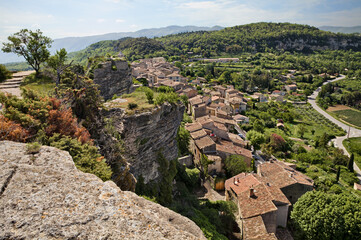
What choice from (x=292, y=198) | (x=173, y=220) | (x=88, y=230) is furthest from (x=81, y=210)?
(x=292, y=198)

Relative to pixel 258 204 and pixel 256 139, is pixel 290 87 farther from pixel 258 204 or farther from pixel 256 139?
pixel 258 204

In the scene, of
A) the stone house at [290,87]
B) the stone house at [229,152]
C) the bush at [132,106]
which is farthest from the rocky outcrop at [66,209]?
the stone house at [290,87]

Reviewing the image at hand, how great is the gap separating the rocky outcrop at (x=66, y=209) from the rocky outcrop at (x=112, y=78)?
19.7m

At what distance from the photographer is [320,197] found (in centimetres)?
2172

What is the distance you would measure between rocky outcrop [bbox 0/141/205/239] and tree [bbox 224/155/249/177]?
93.9ft

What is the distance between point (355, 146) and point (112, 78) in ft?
219

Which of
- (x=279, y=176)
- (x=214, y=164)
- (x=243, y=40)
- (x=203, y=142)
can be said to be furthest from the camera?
(x=243, y=40)

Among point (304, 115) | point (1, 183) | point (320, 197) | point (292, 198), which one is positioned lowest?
point (304, 115)

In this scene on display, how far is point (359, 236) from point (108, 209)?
25.8 m

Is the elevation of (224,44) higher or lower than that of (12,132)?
higher

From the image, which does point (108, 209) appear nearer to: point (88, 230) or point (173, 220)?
point (88, 230)

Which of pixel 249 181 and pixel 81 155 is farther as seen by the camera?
pixel 249 181

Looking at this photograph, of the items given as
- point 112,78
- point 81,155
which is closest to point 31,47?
point 112,78

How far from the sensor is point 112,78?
82.1 feet
